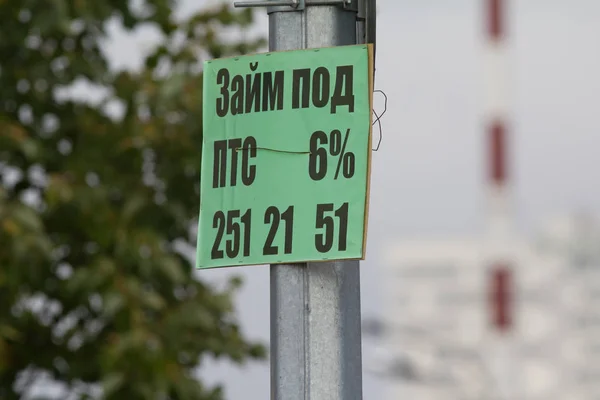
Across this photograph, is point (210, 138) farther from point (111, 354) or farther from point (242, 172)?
point (111, 354)

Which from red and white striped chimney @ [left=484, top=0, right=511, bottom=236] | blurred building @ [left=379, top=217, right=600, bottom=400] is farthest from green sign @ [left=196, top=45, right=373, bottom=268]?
blurred building @ [left=379, top=217, right=600, bottom=400]

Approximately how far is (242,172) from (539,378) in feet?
398

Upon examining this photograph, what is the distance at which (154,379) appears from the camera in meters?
5.50

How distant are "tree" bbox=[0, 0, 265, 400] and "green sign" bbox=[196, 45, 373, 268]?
9.29ft

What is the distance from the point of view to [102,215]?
5.75m

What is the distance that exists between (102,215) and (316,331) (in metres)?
3.20

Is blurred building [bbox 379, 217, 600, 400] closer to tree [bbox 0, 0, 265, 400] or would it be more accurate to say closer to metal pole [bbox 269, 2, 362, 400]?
tree [bbox 0, 0, 265, 400]

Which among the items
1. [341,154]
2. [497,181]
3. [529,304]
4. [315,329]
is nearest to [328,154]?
[341,154]

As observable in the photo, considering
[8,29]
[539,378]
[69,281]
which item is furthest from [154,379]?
[539,378]

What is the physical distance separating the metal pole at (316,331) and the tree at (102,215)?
284cm

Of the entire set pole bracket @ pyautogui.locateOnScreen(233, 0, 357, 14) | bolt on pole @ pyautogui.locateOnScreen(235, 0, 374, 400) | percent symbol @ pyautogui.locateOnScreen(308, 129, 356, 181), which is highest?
pole bracket @ pyautogui.locateOnScreen(233, 0, 357, 14)

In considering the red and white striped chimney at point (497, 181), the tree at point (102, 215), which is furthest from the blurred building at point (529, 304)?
the tree at point (102, 215)

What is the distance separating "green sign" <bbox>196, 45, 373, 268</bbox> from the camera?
262 cm

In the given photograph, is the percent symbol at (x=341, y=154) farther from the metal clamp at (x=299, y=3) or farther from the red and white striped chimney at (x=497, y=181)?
the red and white striped chimney at (x=497, y=181)
